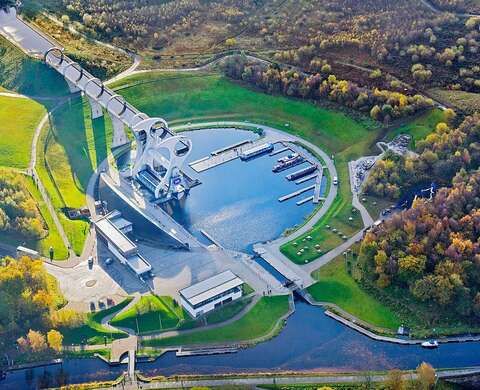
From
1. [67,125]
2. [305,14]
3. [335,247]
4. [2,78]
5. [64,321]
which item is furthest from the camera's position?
[305,14]

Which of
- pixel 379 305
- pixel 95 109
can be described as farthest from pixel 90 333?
pixel 95 109

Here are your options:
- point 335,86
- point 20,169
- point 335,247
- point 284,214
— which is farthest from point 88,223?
point 335,86

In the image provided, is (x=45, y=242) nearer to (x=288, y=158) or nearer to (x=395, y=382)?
(x=288, y=158)

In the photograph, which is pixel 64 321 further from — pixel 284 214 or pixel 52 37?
pixel 52 37

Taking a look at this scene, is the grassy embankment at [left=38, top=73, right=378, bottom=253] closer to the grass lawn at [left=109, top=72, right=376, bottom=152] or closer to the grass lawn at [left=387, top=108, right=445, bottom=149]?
the grass lawn at [left=109, top=72, right=376, bottom=152]

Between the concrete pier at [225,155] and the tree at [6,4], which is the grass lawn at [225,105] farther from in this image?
the tree at [6,4]

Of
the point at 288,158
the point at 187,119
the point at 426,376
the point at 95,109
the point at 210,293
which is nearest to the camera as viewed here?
the point at 426,376
